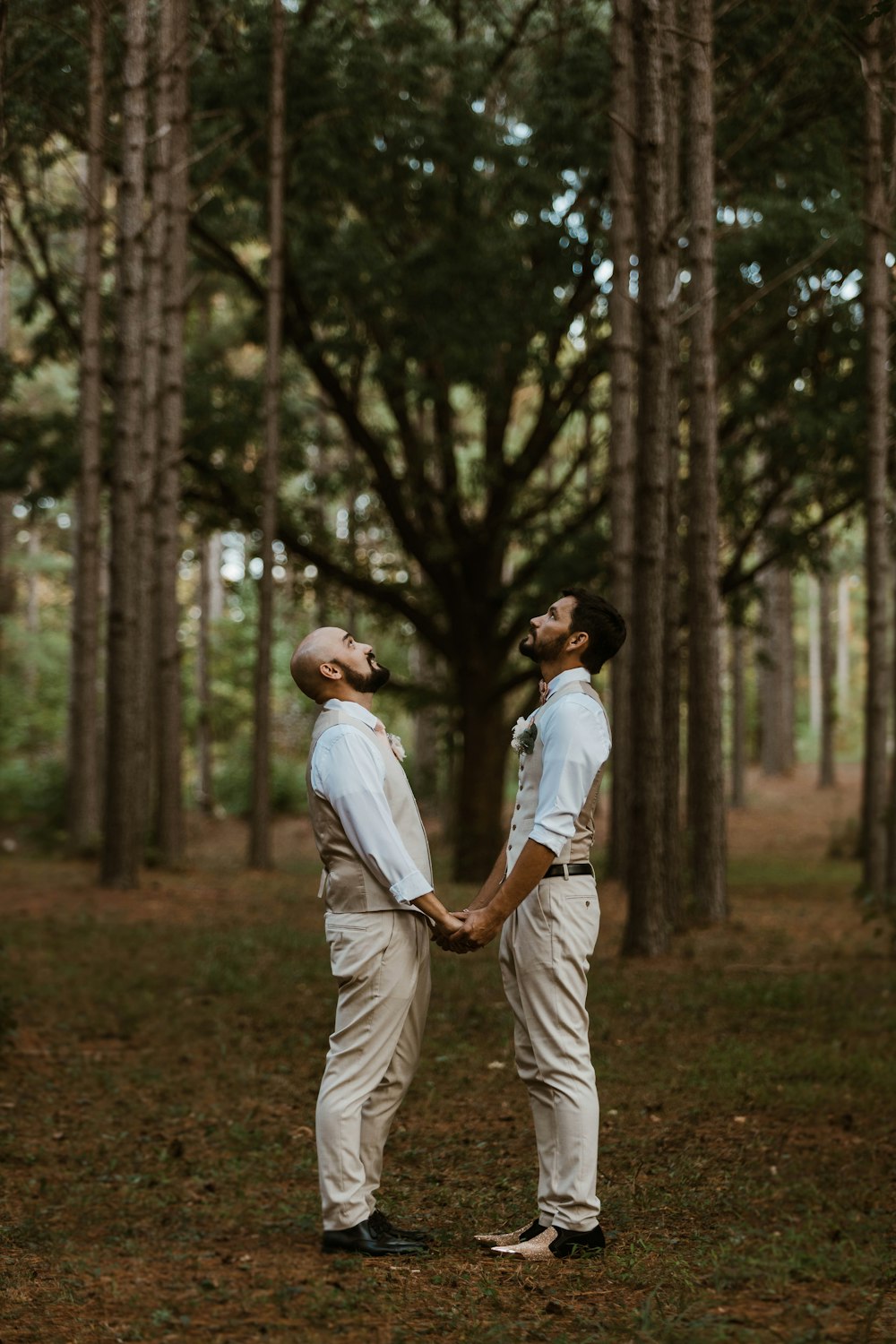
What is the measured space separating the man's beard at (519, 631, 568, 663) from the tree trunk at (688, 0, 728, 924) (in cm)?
745

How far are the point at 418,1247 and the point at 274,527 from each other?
13.5 m

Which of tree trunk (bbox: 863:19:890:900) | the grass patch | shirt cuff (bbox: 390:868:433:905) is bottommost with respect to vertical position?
the grass patch

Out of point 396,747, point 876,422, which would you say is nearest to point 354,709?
point 396,747

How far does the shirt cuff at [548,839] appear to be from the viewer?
4.86 m

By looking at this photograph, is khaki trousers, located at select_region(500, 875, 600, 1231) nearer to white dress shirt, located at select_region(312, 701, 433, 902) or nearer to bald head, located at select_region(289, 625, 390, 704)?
white dress shirt, located at select_region(312, 701, 433, 902)

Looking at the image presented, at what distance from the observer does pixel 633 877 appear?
11.6 metres

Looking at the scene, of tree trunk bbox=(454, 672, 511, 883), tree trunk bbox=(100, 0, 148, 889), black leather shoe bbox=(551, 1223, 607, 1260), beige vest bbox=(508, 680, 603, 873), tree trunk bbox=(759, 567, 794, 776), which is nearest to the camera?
black leather shoe bbox=(551, 1223, 607, 1260)

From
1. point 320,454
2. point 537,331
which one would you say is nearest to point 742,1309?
point 537,331

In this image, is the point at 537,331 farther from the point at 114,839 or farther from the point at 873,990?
the point at 873,990

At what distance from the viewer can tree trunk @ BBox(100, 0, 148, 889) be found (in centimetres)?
1493

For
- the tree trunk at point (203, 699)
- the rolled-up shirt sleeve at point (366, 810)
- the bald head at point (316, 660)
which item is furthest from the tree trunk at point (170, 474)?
the rolled-up shirt sleeve at point (366, 810)

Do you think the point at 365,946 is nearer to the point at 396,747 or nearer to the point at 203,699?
the point at 396,747

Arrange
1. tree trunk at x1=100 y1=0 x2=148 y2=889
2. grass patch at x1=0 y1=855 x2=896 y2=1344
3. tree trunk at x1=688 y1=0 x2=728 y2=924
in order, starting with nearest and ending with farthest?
grass patch at x1=0 y1=855 x2=896 y2=1344, tree trunk at x1=688 y1=0 x2=728 y2=924, tree trunk at x1=100 y1=0 x2=148 y2=889

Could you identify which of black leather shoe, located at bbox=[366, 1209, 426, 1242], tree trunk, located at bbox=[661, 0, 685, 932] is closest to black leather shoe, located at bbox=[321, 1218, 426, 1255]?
black leather shoe, located at bbox=[366, 1209, 426, 1242]
